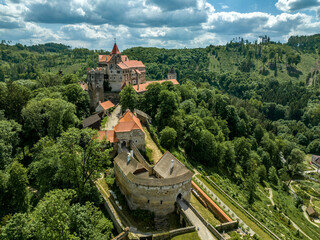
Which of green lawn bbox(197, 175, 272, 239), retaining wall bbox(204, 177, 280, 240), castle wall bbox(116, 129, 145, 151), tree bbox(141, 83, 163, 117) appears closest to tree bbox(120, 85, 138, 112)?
tree bbox(141, 83, 163, 117)

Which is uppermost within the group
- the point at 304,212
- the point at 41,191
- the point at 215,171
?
the point at 41,191

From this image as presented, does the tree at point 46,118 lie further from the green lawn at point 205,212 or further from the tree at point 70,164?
the green lawn at point 205,212

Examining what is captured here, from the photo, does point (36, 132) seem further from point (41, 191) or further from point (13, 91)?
point (41, 191)

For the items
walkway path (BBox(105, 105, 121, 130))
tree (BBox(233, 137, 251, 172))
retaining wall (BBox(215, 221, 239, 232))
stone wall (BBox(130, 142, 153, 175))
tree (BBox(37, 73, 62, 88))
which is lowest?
tree (BBox(233, 137, 251, 172))

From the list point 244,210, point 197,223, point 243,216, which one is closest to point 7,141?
point 197,223

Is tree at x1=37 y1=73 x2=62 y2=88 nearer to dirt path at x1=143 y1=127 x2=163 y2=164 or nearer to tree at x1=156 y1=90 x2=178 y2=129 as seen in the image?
tree at x1=156 y1=90 x2=178 y2=129

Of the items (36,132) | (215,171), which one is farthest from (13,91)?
(215,171)

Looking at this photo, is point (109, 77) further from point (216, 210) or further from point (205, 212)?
point (216, 210)

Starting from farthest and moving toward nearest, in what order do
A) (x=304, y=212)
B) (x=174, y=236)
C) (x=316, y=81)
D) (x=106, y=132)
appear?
(x=316, y=81) < (x=304, y=212) < (x=106, y=132) < (x=174, y=236)
